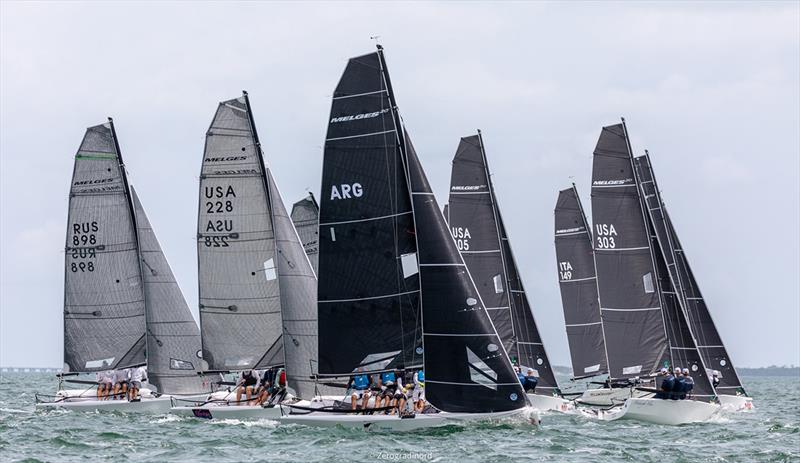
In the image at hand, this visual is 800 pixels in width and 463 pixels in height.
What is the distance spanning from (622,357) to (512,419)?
15.1m

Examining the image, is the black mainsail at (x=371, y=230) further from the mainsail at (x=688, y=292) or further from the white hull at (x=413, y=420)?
the mainsail at (x=688, y=292)

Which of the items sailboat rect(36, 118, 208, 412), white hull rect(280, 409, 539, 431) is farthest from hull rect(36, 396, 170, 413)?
white hull rect(280, 409, 539, 431)

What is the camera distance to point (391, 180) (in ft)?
116

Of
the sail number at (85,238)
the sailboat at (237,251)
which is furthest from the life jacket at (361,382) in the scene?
the sail number at (85,238)

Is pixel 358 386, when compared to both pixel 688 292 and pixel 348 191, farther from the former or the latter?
pixel 688 292

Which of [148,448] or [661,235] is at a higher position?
[661,235]

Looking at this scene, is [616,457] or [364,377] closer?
[616,457]

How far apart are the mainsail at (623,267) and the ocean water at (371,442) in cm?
589

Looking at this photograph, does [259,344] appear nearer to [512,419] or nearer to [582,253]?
[512,419]

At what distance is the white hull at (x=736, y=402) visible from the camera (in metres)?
51.1

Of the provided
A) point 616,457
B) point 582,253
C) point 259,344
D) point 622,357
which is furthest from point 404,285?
point 582,253

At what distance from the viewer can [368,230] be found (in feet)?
116

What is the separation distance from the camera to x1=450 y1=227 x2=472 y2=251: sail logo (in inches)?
2048

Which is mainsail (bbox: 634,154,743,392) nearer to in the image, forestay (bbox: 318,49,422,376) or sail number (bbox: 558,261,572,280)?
sail number (bbox: 558,261,572,280)
